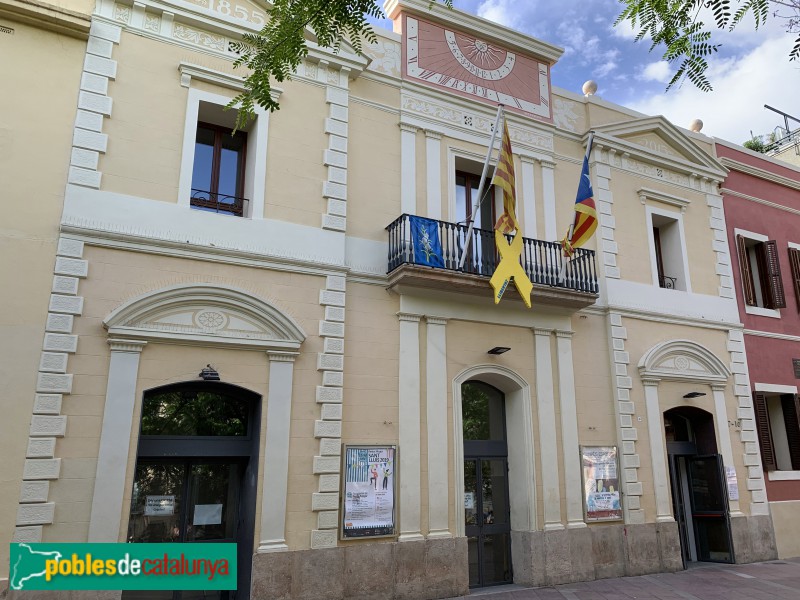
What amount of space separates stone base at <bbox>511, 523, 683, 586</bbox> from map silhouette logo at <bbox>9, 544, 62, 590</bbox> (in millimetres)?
6998

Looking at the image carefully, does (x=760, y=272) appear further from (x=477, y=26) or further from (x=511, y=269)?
(x=477, y=26)

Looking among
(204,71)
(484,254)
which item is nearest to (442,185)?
(484,254)

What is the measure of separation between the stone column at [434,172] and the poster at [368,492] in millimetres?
4281

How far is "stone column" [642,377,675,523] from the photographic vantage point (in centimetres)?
1178

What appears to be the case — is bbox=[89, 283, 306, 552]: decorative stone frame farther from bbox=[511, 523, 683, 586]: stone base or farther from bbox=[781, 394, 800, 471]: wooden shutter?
bbox=[781, 394, 800, 471]: wooden shutter

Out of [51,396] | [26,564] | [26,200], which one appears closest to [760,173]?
[26,200]

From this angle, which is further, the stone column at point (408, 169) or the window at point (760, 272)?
the window at point (760, 272)

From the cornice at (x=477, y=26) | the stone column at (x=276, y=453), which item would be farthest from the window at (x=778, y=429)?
the stone column at (x=276, y=453)

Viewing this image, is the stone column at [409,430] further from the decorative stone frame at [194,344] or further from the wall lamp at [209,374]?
the wall lamp at [209,374]

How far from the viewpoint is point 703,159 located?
583 inches

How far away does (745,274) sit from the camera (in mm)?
14641

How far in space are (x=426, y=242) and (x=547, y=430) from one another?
13.1 ft

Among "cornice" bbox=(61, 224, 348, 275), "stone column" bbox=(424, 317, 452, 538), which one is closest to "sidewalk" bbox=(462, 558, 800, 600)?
"stone column" bbox=(424, 317, 452, 538)

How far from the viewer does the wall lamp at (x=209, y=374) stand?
28.1 ft
